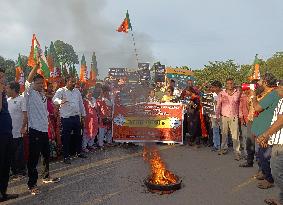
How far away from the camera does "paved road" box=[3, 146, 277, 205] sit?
19.1 feet

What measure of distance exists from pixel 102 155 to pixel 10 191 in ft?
11.8

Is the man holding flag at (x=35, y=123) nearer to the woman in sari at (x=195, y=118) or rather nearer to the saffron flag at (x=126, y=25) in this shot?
the woman in sari at (x=195, y=118)

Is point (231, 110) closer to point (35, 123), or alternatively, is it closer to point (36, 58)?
point (35, 123)

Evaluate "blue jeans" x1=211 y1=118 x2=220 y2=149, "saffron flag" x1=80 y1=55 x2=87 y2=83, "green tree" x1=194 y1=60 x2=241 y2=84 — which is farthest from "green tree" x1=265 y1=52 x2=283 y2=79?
"blue jeans" x1=211 y1=118 x2=220 y2=149

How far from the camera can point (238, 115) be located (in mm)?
9367

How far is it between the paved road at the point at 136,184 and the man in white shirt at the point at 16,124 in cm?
54

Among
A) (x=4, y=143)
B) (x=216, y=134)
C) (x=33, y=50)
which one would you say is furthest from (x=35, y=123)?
(x=216, y=134)

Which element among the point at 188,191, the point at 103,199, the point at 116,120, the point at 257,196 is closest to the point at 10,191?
the point at 103,199

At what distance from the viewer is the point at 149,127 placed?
11773mm

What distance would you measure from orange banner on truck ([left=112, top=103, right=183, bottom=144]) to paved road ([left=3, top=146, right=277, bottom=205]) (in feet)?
5.99

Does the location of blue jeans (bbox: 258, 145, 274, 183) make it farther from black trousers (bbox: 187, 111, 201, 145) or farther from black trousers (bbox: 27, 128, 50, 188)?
black trousers (bbox: 187, 111, 201, 145)

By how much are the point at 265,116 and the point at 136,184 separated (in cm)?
276

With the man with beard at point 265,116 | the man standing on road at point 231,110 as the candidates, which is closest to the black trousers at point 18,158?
the man with beard at point 265,116

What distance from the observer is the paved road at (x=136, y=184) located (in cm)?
582
